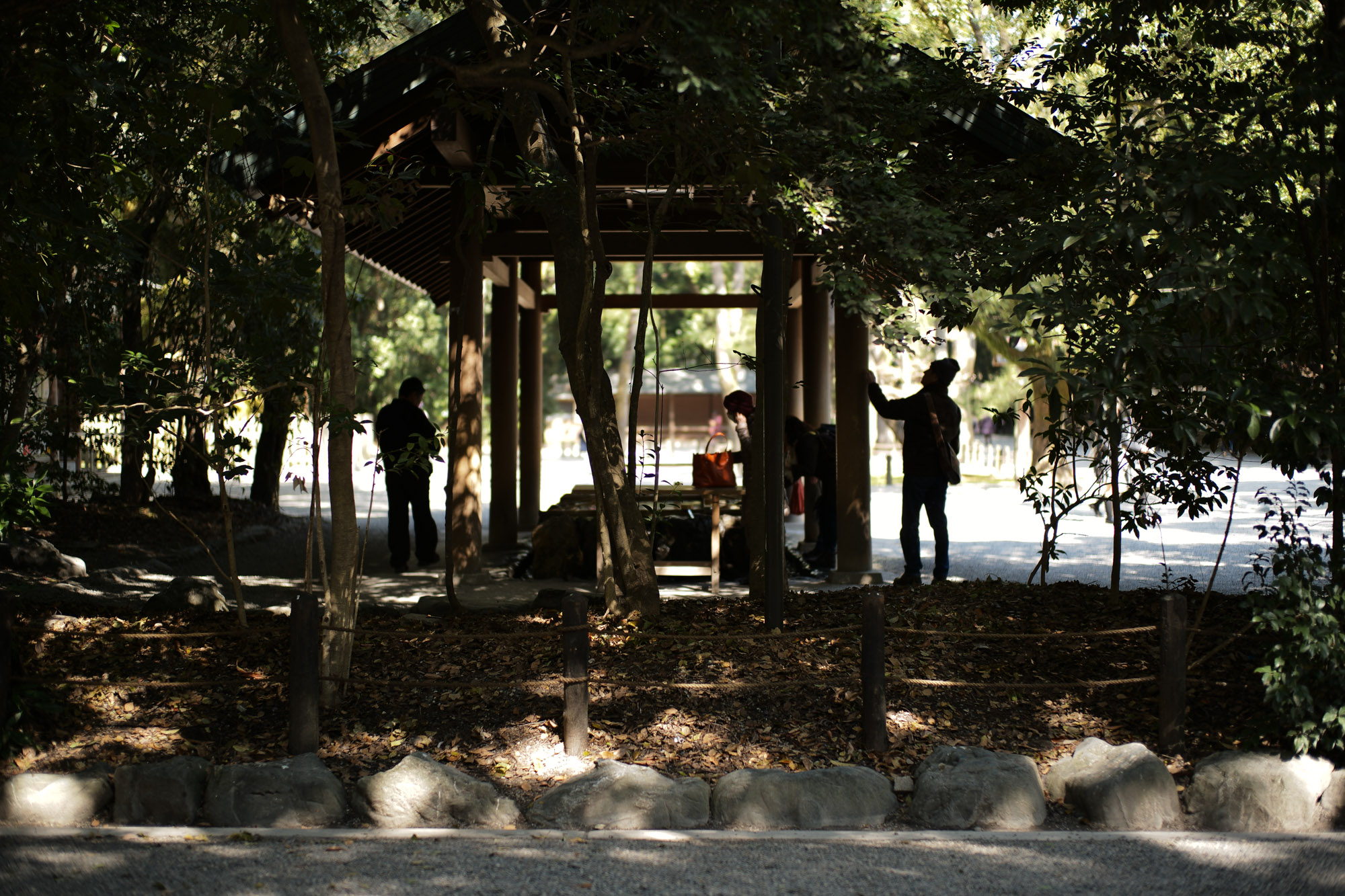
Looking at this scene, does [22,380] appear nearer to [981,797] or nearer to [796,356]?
[796,356]

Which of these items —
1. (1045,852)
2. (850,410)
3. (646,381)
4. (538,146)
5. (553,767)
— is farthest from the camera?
(646,381)

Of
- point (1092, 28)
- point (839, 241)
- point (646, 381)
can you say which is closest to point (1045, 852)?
point (839, 241)

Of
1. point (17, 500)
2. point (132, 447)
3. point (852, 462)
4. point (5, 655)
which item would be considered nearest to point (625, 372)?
point (132, 447)

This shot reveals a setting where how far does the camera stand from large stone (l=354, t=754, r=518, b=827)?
13.5 feet

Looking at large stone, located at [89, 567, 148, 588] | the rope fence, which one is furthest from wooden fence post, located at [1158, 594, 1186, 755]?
large stone, located at [89, 567, 148, 588]

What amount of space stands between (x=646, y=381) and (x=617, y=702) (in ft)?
115

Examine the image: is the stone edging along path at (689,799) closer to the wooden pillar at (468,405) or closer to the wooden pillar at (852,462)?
the wooden pillar at (852,462)

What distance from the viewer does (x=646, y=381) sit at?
131 feet

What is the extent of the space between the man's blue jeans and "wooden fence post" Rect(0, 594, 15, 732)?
5270mm

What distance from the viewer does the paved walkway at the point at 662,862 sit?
3.54 meters

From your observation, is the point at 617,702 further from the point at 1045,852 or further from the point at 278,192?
the point at 278,192

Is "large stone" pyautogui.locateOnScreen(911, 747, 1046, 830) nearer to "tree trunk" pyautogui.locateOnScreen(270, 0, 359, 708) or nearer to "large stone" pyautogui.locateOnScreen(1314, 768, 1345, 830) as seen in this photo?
"large stone" pyautogui.locateOnScreen(1314, 768, 1345, 830)

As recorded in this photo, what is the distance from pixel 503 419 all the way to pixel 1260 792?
792 centimetres

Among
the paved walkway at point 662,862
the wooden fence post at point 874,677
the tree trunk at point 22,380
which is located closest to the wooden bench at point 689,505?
the wooden fence post at point 874,677
